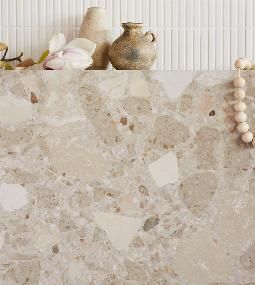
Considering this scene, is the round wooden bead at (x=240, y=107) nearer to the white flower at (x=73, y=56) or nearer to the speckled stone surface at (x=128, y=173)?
the speckled stone surface at (x=128, y=173)

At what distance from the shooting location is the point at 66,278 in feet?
4.57

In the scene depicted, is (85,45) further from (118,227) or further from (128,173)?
(118,227)

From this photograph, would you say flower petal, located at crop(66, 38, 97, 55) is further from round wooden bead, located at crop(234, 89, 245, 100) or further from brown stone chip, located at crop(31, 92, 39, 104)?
round wooden bead, located at crop(234, 89, 245, 100)

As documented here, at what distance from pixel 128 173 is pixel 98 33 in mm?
420

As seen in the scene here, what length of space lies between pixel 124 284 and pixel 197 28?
0.79 meters

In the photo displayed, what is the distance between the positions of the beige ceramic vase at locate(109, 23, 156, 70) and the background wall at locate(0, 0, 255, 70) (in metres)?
0.23

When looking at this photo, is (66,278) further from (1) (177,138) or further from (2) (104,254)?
(1) (177,138)

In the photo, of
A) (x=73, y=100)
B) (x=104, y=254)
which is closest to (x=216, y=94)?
(x=73, y=100)

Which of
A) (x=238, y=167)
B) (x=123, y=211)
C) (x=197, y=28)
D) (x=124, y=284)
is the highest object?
(x=197, y=28)

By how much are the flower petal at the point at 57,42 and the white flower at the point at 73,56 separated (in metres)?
0.03

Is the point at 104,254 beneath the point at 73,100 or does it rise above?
beneath

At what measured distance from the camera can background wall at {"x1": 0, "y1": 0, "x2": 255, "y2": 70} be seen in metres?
1.72

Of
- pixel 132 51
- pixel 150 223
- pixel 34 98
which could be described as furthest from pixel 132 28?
pixel 150 223

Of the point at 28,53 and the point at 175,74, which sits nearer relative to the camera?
the point at 175,74
